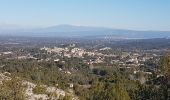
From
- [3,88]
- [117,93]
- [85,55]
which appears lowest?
[85,55]

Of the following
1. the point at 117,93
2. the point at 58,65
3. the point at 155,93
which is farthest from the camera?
the point at 58,65

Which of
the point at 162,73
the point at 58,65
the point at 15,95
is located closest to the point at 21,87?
the point at 15,95

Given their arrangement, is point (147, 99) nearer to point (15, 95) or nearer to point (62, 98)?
point (62, 98)

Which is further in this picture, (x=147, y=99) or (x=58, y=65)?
(x=58, y=65)

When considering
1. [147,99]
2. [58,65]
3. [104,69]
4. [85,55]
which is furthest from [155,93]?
[85,55]

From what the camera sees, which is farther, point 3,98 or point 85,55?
point 85,55

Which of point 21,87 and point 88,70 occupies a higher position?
point 21,87

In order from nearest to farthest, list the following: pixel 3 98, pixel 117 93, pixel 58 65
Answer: pixel 3 98 → pixel 117 93 → pixel 58 65

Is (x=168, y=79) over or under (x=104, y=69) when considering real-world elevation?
over

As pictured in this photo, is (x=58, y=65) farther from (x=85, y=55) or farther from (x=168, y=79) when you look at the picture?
(x=168, y=79)
